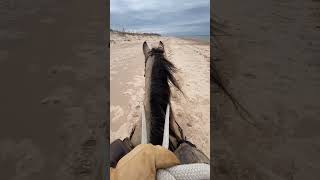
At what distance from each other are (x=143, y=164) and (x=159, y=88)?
1.16 m

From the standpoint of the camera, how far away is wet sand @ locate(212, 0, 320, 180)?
28.5 inches

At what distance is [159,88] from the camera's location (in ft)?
8.23

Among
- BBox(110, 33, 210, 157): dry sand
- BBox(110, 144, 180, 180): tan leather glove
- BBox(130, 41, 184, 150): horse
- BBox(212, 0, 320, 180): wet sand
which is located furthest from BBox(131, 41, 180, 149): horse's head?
BBox(212, 0, 320, 180): wet sand

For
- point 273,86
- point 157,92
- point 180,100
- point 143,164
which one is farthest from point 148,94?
point 180,100

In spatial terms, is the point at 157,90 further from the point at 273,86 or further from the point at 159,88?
the point at 273,86

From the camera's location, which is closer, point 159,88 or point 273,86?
point 273,86

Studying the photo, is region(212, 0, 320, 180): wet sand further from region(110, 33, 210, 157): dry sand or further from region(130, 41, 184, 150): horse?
region(110, 33, 210, 157): dry sand

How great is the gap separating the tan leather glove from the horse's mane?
892 mm
